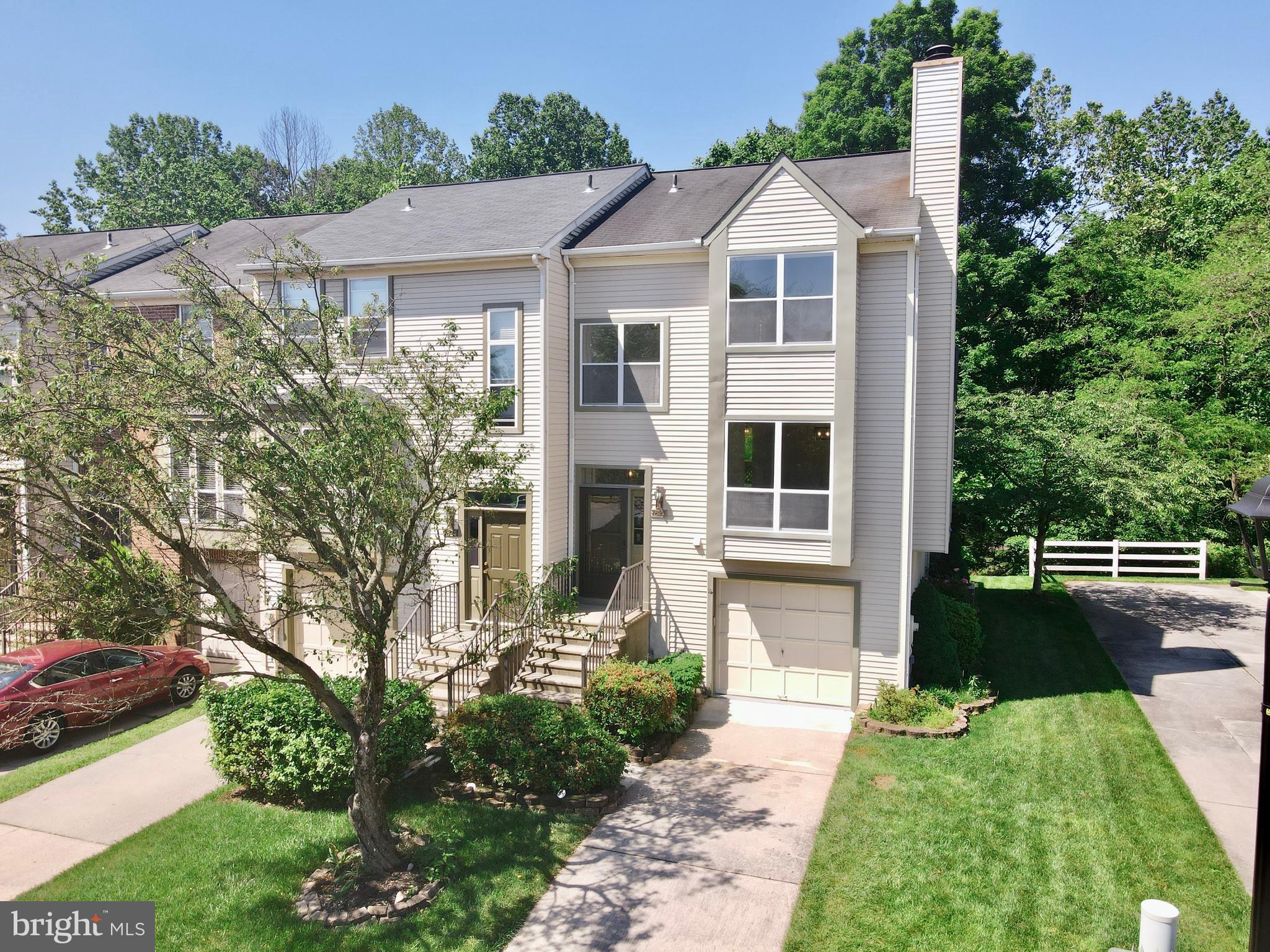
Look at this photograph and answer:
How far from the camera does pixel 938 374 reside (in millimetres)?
13742

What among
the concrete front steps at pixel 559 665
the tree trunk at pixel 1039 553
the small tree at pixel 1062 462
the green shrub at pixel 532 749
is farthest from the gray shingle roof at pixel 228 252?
the tree trunk at pixel 1039 553

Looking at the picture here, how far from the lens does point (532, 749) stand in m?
10.0

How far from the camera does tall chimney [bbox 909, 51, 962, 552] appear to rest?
13.6m

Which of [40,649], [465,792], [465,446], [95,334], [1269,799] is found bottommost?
[465,792]

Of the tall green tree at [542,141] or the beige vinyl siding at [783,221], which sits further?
the tall green tree at [542,141]

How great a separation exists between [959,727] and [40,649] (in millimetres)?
15040

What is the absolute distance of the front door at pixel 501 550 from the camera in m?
14.4

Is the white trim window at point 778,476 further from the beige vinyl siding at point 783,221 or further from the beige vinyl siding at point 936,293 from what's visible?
the beige vinyl siding at point 783,221

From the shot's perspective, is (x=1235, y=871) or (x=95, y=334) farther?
(x=1235, y=871)

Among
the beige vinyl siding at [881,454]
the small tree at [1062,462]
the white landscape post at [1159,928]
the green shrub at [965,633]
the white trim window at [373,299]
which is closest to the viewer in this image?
the white landscape post at [1159,928]

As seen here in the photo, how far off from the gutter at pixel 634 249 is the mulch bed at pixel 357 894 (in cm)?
1025

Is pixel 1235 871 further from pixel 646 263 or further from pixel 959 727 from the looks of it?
pixel 646 263

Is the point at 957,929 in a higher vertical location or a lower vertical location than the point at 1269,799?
lower

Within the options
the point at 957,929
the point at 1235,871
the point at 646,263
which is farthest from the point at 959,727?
the point at 646,263
